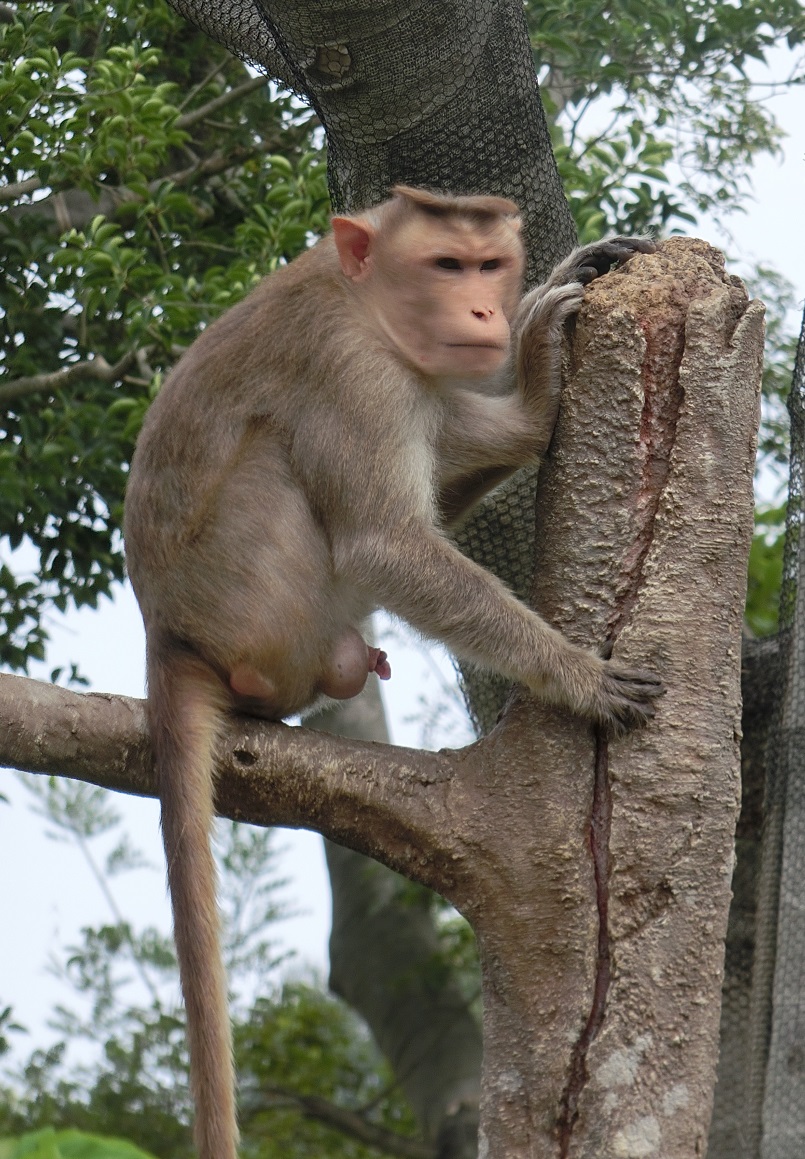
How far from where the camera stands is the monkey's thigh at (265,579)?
3.15 m

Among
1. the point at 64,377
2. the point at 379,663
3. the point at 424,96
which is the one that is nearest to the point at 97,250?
the point at 64,377

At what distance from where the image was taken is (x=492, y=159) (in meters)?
3.92

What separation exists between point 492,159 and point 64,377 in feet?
5.15

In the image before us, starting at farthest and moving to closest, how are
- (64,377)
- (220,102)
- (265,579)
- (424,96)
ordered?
(220,102)
(64,377)
(424,96)
(265,579)

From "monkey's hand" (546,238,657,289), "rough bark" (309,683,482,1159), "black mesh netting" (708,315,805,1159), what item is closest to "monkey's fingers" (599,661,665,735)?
"monkey's hand" (546,238,657,289)

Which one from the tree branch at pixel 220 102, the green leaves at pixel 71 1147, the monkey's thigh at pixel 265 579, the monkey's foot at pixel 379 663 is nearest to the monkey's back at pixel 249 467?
the monkey's thigh at pixel 265 579

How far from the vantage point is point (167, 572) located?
3223 millimetres

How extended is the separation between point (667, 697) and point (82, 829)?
16.5 feet

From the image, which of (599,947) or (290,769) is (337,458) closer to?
(290,769)

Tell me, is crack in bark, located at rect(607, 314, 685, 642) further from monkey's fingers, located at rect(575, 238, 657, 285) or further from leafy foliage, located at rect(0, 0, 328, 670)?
leafy foliage, located at rect(0, 0, 328, 670)

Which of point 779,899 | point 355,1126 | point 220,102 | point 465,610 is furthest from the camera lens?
point 355,1126

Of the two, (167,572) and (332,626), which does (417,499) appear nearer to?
(332,626)

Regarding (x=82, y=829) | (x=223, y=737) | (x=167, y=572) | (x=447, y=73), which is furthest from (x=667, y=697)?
A: (x=82, y=829)

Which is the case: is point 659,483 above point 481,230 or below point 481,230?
below
